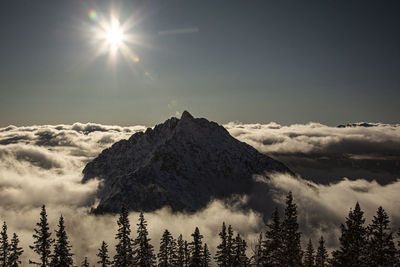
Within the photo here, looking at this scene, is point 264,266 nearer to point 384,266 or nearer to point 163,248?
point 384,266

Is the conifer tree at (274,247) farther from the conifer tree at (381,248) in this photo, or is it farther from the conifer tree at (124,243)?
the conifer tree at (124,243)

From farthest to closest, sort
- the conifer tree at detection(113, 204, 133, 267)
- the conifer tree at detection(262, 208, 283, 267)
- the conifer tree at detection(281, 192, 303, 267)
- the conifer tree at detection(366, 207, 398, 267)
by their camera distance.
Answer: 1. the conifer tree at detection(113, 204, 133, 267)
2. the conifer tree at detection(262, 208, 283, 267)
3. the conifer tree at detection(281, 192, 303, 267)
4. the conifer tree at detection(366, 207, 398, 267)

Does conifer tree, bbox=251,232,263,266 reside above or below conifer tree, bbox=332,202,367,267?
below

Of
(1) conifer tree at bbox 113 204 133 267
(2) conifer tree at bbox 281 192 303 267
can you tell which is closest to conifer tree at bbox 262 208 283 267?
(2) conifer tree at bbox 281 192 303 267

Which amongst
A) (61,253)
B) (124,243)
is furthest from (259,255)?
(61,253)

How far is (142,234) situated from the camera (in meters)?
40.9

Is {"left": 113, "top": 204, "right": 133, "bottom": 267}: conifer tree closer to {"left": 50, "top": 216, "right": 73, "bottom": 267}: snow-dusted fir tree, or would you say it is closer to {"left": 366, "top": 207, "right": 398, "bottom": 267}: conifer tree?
{"left": 50, "top": 216, "right": 73, "bottom": 267}: snow-dusted fir tree

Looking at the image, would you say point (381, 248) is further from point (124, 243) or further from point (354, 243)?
point (124, 243)

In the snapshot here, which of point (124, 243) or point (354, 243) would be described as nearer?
point (354, 243)

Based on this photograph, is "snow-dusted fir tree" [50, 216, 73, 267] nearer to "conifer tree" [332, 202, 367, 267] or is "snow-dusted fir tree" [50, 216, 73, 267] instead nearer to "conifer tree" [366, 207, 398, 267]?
"conifer tree" [332, 202, 367, 267]

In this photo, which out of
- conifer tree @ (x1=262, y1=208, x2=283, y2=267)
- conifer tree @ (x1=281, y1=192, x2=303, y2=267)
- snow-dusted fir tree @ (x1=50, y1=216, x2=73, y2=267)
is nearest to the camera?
conifer tree @ (x1=281, y1=192, x2=303, y2=267)

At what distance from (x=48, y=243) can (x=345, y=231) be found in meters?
36.2

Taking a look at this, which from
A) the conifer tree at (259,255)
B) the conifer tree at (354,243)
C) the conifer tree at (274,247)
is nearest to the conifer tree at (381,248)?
the conifer tree at (354,243)

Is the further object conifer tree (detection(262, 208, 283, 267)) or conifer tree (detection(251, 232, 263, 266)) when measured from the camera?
conifer tree (detection(251, 232, 263, 266))
